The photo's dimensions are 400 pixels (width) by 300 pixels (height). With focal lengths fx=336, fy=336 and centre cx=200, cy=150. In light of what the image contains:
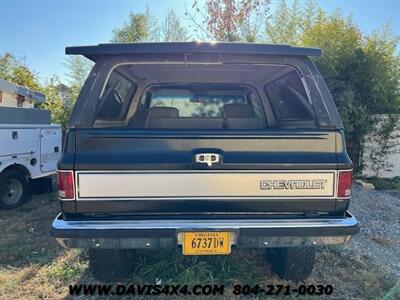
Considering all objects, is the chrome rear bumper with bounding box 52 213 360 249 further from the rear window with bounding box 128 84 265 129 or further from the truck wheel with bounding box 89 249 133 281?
the rear window with bounding box 128 84 265 129

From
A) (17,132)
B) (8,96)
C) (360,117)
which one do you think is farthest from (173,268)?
(360,117)

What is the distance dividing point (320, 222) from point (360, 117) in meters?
5.89

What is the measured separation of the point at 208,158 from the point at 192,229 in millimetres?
488

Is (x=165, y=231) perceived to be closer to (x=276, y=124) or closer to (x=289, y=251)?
(x=289, y=251)

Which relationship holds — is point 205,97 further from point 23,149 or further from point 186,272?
point 23,149

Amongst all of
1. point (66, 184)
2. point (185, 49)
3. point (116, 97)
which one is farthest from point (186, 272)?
point (185, 49)

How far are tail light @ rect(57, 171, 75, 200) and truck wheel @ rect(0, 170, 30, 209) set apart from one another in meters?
3.69

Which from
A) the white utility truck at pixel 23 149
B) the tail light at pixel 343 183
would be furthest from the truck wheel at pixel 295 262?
the white utility truck at pixel 23 149

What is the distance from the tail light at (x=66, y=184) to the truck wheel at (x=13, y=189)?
369cm

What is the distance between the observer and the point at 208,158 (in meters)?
2.30

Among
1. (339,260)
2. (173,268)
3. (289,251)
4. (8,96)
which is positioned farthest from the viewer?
(8,96)

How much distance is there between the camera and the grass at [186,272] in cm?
292

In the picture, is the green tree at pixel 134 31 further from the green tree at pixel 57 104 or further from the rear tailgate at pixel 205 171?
the rear tailgate at pixel 205 171

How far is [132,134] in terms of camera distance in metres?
2.29
